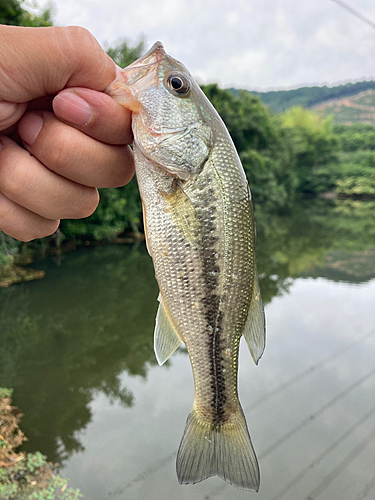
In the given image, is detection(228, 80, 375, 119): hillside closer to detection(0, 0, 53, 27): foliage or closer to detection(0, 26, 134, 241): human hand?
detection(0, 0, 53, 27): foliage

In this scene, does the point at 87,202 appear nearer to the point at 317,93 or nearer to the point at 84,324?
the point at 84,324

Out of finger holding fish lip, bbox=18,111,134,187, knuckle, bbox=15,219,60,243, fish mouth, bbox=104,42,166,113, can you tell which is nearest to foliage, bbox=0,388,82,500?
knuckle, bbox=15,219,60,243

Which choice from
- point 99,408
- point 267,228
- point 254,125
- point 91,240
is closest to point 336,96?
point 254,125

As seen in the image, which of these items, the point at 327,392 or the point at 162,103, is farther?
the point at 327,392

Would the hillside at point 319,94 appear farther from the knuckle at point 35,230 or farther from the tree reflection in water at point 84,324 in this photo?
the knuckle at point 35,230

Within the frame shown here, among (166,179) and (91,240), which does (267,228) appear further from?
(166,179)
